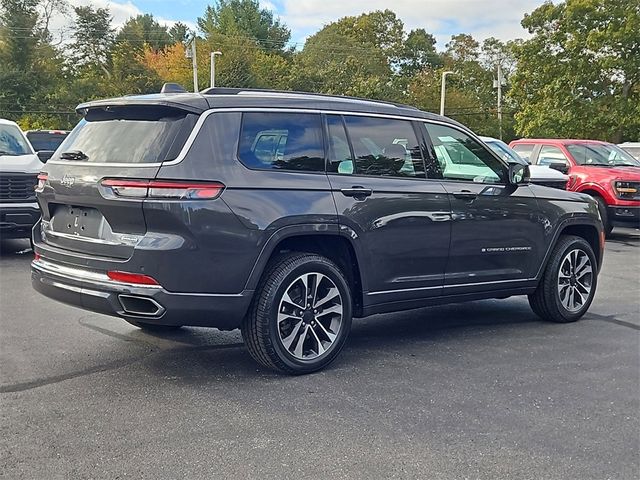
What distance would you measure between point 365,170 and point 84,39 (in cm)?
6085

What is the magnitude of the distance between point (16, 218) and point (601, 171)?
33.2 ft

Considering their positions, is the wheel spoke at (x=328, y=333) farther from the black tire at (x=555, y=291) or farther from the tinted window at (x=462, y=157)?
the black tire at (x=555, y=291)

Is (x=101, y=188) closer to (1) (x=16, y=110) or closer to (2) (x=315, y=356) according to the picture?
(2) (x=315, y=356)

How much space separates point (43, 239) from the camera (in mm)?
4918

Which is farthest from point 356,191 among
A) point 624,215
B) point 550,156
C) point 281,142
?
point 550,156

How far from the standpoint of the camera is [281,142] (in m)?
4.73

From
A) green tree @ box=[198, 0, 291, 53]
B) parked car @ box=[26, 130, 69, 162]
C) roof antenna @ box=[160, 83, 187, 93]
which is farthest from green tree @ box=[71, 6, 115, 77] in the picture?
roof antenna @ box=[160, 83, 187, 93]

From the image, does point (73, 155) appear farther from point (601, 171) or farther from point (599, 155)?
point (599, 155)

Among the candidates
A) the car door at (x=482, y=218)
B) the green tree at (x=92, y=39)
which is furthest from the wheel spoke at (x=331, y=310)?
the green tree at (x=92, y=39)

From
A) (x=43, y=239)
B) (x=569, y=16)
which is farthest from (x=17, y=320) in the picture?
(x=569, y=16)

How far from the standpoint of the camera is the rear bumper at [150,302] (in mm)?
4223

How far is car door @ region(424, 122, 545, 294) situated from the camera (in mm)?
5559

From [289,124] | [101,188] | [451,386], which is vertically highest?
[289,124]

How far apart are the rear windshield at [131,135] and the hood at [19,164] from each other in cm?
523
